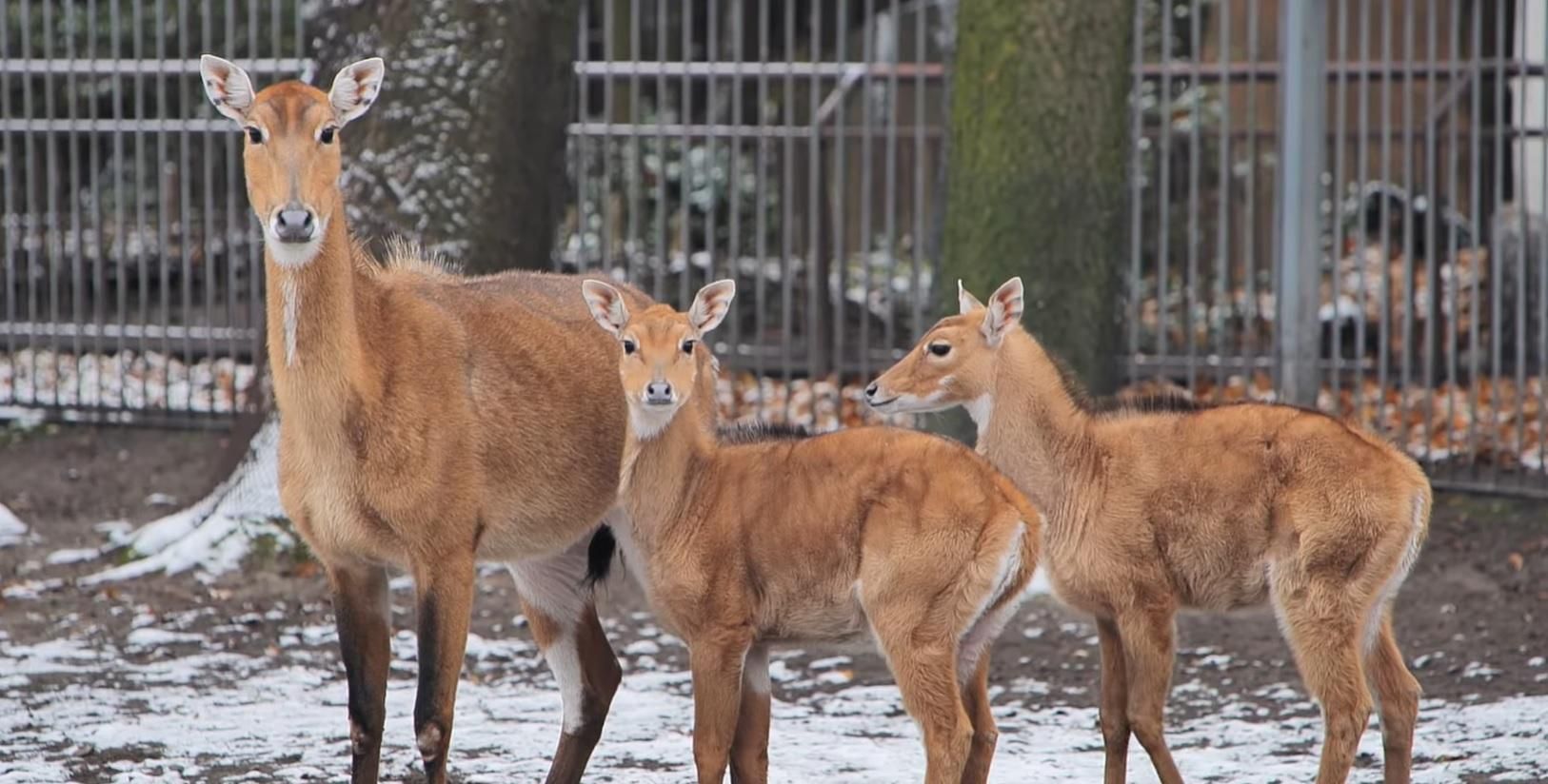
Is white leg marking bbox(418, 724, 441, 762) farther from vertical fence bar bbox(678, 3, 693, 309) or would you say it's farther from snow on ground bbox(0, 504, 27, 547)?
vertical fence bar bbox(678, 3, 693, 309)

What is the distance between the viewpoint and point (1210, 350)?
11.5m

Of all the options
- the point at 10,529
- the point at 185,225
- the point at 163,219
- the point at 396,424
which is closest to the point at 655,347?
the point at 396,424

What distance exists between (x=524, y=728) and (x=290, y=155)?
2.39 meters

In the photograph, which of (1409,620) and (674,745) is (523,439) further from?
(1409,620)

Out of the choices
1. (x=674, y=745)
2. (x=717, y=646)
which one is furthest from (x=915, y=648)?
(x=674, y=745)

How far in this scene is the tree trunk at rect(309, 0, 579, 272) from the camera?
9031mm

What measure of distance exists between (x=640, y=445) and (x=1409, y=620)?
153 inches

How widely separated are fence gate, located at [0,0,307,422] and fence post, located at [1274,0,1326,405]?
5.22 metres

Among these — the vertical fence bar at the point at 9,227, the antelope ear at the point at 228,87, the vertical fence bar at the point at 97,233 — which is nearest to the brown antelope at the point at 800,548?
the antelope ear at the point at 228,87

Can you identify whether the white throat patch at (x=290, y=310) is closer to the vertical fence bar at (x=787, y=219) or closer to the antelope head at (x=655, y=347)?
the antelope head at (x=655, y=347)

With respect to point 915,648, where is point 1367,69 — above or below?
above

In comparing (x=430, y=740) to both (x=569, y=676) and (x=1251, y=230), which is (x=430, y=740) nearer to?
(x=569, y=676)

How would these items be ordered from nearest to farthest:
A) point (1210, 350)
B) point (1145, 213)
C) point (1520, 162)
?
point (1520, 162), point (1210, 350), point (1145, 213)

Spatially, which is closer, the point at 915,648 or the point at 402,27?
the point at 915,648
